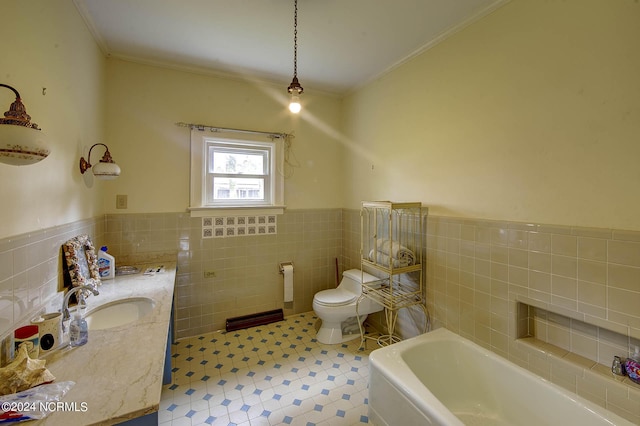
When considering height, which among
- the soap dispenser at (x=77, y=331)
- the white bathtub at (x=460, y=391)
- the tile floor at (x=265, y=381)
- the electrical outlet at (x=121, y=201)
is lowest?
the tile floor at (x=265, y=381)

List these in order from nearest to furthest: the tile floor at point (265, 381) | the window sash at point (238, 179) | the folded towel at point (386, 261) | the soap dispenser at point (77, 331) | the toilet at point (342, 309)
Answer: the soap dispenser at point (77, 331) → the tile floor at point (265, 381) → the folded towel at point (386, 261) → the toilet at point (342, 309) → the window sash at point (238, 179)

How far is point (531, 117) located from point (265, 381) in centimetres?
248

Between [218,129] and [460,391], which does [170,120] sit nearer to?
[218,129]

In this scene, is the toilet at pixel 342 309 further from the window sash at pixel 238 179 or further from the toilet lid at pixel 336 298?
the window sash at pixel 238 179

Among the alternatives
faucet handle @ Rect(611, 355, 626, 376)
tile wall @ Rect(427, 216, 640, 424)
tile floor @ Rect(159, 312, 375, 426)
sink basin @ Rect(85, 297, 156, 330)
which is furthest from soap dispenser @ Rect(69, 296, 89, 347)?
faucet handle @ Rect(611, 355, 626, 376)

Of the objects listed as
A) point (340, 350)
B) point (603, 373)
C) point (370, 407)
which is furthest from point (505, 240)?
point (340, 350)

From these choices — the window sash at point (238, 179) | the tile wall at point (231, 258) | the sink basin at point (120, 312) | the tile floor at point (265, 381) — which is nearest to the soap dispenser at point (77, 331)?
the sink basin at point (120, 312)

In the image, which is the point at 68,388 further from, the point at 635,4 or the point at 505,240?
the point at 635,4

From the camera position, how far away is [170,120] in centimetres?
246

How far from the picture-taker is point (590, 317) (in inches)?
51.2

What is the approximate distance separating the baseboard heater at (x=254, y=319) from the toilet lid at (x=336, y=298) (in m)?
0.64

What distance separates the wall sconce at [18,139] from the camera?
0.83m

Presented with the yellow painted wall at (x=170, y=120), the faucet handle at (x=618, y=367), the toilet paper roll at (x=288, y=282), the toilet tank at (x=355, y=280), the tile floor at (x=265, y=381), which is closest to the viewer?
the faucet handle at (x=618, y=367)

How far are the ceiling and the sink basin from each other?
6.21 ft
